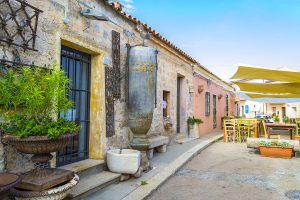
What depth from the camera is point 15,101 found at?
2881 millimetres

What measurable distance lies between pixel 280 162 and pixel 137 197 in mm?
4560

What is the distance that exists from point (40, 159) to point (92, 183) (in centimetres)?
138

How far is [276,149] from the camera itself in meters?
7.51

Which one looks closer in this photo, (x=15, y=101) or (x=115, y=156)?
(x=15, y=101)

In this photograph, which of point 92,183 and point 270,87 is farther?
point 270,87

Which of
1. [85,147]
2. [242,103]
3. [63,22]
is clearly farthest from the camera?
[242,103]

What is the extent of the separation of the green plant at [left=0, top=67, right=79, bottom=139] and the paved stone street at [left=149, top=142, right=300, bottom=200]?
7.07ft

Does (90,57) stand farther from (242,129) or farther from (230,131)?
(242,129)

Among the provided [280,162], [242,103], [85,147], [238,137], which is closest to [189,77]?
[238,137]

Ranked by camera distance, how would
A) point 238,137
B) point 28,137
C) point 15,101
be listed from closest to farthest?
point 28,137
point 15,101
point 238,137

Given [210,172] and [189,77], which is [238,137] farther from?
[210,172]

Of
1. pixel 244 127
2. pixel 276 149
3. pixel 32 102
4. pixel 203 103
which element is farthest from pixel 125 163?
pixel 203 103

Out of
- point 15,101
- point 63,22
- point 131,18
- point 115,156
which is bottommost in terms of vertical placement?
point 115,156

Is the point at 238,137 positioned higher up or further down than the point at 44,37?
further down
